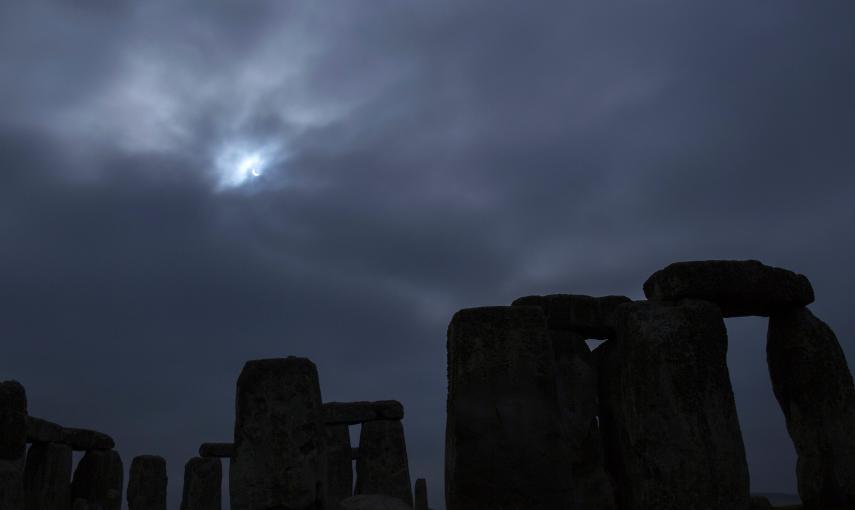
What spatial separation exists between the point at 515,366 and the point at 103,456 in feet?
43.9

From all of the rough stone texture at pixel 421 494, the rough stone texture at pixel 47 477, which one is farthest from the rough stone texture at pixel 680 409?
the rough stone texture at pixel 421 494

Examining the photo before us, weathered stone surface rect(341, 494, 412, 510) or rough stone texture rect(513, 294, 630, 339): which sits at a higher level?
rough stone texture rect(513, 294, 630, 339)

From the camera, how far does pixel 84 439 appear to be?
16.3 meters

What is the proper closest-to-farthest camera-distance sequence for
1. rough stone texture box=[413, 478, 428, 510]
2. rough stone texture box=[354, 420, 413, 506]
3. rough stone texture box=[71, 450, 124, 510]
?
rough stone texture box=[354, 420, 413, 506]
rough stone texture box=[71, 450, 124, 510]
rough stone texture box=[413, 478, 428, 510]

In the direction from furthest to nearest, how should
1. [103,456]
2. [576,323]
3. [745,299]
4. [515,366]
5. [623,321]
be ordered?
[103,456] < [576,323] < [745,299] < [623,321] < [515,366]

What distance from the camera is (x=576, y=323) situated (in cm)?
1105

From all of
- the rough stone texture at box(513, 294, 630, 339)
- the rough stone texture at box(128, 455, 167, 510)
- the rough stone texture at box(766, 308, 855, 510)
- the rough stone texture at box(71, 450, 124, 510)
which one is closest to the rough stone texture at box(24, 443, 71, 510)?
the rough stone texture at box(71, 450, 124, 510)

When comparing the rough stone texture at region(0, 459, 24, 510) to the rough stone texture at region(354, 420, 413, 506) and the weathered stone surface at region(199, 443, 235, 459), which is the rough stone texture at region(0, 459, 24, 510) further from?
the weathered stone surface at region(199, 443, 235, 459)

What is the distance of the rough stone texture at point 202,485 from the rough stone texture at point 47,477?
3.23 meters

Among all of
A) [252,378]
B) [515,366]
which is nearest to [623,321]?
[515,366]

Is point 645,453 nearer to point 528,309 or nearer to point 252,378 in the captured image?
point 528,309

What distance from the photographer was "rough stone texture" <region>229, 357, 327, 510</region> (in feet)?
23.4

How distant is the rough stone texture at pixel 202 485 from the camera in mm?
17922

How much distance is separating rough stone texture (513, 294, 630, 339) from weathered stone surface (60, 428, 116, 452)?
1066cm
